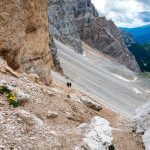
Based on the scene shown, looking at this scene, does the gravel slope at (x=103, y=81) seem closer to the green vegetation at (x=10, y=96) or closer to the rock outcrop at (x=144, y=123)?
the rock outcrop at (x=144, y=123)

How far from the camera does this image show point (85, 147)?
1895cm

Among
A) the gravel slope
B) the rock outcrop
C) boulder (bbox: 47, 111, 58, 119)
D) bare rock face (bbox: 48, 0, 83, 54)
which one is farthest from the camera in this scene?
bare rock face (bbox: 48, 0, 83, 54)


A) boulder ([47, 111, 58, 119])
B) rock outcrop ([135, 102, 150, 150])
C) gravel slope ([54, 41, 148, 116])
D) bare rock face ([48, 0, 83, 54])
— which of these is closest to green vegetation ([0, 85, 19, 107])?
boulder ([47, 111, 58, 119])

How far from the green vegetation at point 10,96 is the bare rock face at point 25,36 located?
8.56 meters

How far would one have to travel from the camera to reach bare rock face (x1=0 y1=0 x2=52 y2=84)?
97.8 ft

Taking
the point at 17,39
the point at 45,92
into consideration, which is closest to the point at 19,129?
the point at 45,92

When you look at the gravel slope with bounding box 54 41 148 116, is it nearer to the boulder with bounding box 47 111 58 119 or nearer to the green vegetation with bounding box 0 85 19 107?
the boulder with bounding box 47 111 58 119

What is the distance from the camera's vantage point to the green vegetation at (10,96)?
20406 mm

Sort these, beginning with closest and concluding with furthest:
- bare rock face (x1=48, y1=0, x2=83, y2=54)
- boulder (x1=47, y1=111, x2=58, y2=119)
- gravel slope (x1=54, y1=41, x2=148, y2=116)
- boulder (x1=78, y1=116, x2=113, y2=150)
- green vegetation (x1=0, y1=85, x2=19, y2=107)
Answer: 1. boulder (x1=78, y1=116, x2=113, y2=150)
2. green vegetation (x1=0, y1=85, x2=19, y2=107)
3. boulder (x1=47, y1=111, x2=58, y2=119)
4. gravel slope (x1=54, y1=41, x2=148, y2=116)
5. bare rock face (x1=48, y1=0, x2=83, y2=54)

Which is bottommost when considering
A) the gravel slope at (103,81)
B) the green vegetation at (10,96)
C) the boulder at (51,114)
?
the gravel slope at (103,81)

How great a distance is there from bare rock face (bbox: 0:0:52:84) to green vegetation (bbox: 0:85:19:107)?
28.1ft

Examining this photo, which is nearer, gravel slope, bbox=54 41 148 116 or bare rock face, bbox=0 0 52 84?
bare rock face, bbox=0 0 52 84

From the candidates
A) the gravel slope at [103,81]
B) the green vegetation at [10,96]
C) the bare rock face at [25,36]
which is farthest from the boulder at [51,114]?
the gravel slope at [103,81]

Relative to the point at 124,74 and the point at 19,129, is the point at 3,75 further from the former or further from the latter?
the point at 124,74
